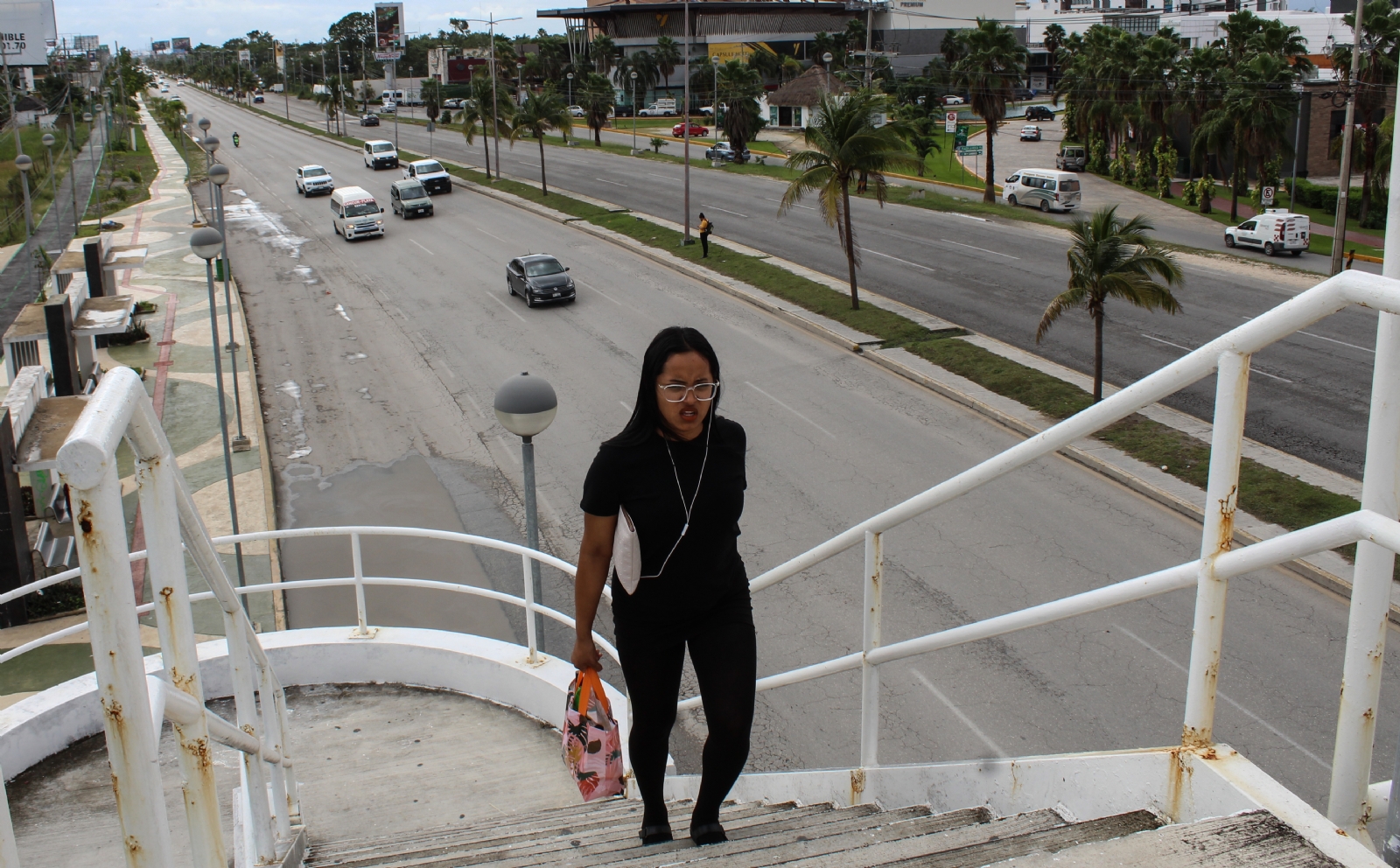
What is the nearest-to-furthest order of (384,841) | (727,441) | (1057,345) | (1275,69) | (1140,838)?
(1140,838) < (727,441) < (384,841) < (1057,345) < (1275,69)

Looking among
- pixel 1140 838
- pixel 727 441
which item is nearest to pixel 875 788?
pixel 727 441

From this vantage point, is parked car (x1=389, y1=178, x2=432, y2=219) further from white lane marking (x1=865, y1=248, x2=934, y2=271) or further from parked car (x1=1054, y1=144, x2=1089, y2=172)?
parked car (x1=1054, y1=144, x2=1089, y2=172)

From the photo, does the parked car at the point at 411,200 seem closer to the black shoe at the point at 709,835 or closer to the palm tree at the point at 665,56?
the black shoe at the point at 709,835

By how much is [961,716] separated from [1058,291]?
20.2 meters

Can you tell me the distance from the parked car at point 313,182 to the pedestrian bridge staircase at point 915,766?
165 feet

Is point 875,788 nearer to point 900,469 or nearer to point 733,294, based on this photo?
point 900,469

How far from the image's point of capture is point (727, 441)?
3619 millimetres

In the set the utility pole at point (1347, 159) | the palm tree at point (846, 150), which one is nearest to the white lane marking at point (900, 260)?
the palm tree at point (846, 150)

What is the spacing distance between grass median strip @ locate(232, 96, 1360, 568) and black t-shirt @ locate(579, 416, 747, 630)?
29.2ft

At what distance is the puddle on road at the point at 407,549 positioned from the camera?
42.7ft

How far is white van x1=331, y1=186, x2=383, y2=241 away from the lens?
1518 inches

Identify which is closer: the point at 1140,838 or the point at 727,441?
the point at 1140,838

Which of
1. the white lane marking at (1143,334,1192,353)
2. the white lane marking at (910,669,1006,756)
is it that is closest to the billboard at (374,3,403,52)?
the white lane marking at (1143,334,1192,353)

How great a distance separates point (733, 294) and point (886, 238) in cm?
972
